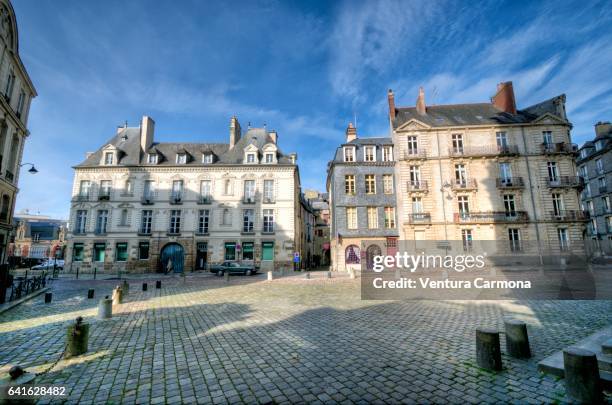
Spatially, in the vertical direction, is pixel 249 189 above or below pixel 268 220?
above

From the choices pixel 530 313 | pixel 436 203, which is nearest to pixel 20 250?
pixel 436 203

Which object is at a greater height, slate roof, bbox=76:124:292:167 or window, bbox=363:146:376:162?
slate roof, bbox=76:124:292:167

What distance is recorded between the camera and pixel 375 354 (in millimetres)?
5594

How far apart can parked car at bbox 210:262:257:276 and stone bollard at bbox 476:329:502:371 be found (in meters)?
22.2

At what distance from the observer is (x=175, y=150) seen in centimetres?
3219

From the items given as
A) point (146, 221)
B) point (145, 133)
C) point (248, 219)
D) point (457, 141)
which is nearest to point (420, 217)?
point (457, 141)

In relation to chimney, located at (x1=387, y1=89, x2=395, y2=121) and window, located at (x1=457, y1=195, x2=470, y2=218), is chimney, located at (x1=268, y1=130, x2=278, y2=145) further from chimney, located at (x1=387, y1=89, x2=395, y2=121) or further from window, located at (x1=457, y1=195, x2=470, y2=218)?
window, located at (x1=457, y1=195, x2=470, y2=218)

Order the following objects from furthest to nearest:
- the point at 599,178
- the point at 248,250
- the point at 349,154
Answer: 1. the point at 599,178
2. the point at 248,250
3. the point at 349,154

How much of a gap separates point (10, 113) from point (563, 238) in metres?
41.8

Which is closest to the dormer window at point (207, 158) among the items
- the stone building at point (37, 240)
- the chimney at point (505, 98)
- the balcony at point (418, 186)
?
the balcony at point (418, 186)

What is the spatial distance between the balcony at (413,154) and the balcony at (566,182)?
37.0ft

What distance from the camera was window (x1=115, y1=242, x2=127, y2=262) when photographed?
28359 mm

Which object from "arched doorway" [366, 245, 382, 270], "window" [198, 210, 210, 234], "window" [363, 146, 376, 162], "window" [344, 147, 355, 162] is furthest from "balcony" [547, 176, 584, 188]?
"window" [198, 210, 210, 234]

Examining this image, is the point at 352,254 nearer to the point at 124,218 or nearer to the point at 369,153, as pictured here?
the point at 369,153
